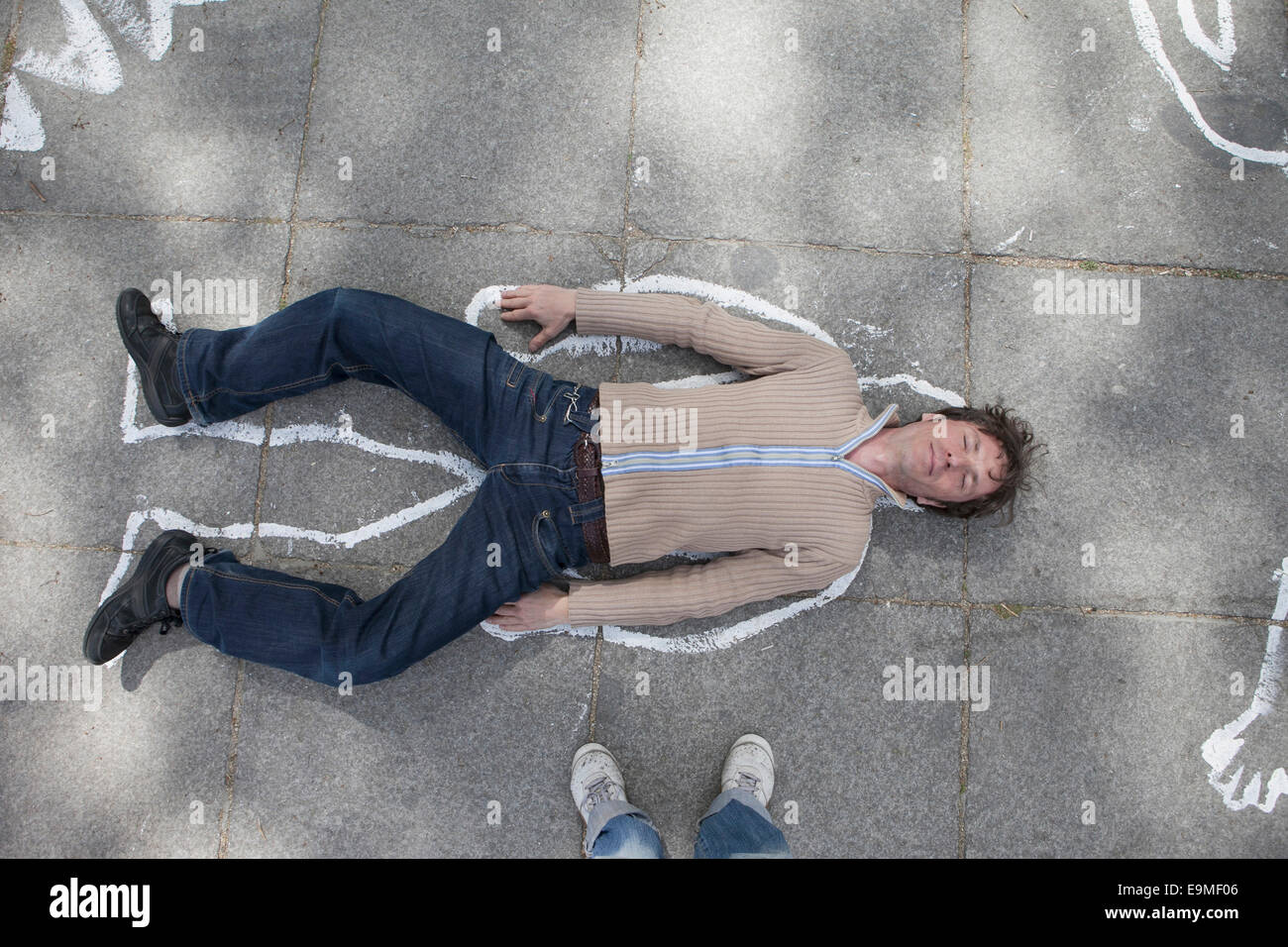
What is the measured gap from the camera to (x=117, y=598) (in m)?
3.32

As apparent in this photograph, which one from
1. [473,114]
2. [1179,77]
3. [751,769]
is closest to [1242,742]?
[751,769]

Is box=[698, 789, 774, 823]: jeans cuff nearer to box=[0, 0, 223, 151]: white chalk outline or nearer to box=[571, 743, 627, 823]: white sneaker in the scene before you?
box=[571, 743, 627, 823]: white sneaker

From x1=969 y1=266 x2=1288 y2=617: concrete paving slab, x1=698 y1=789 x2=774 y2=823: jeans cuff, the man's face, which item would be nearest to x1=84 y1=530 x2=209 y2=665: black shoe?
x1=698 y1=789 x2=774 y2=823: jeans cuff

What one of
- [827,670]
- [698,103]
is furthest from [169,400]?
[827,670]

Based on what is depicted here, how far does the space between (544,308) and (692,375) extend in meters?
0.74

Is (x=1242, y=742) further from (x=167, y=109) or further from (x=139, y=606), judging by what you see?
(x=167, y=109)

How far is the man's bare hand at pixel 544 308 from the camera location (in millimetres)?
3414

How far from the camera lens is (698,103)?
3670 mm

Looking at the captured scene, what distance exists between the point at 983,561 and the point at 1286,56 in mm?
2891

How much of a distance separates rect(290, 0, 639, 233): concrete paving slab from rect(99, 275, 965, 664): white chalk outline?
471mm

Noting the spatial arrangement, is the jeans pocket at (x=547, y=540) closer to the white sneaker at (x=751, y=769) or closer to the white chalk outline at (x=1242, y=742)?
the white sneaker at (x=751, y=769)

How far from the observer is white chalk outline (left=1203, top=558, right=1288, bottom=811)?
3447 mm

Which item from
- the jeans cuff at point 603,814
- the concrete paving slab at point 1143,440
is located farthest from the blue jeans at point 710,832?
the concrete paving slab at point 1143,440

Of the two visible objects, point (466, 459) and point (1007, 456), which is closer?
point (1007, 456)
